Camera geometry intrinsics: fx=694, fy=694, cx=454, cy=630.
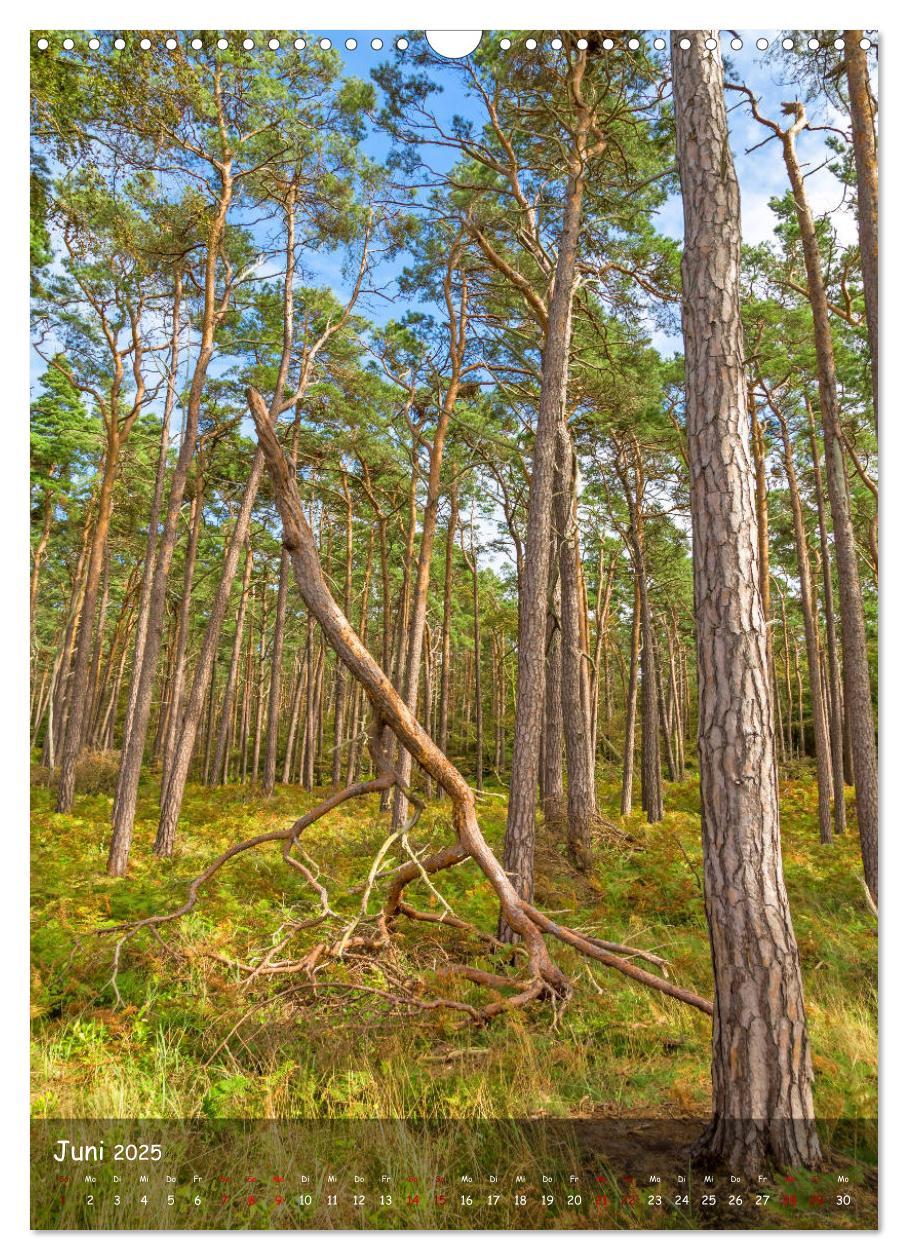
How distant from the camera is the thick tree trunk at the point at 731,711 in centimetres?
265

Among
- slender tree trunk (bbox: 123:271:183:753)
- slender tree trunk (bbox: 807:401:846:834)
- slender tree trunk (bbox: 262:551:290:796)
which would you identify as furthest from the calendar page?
slender tree trunk (bbox: 262:551:290:796)

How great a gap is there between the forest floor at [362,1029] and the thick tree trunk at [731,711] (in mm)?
316

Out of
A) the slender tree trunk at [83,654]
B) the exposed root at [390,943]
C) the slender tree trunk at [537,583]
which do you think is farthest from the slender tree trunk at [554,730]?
the slender tree trunk at [83,654]

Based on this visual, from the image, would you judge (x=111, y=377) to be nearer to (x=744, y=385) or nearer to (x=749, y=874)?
(x=744, y=385)

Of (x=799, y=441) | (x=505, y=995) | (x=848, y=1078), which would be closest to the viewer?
Result: (x=848, y=1078)

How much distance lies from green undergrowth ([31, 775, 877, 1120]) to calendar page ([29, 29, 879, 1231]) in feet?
0.12

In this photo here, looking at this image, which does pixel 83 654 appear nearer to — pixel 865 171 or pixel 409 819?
pixel 409 819

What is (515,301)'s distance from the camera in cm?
1012

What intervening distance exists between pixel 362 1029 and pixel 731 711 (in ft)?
9.52

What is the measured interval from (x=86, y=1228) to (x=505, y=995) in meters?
2.91

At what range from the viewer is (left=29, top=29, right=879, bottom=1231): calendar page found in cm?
261
